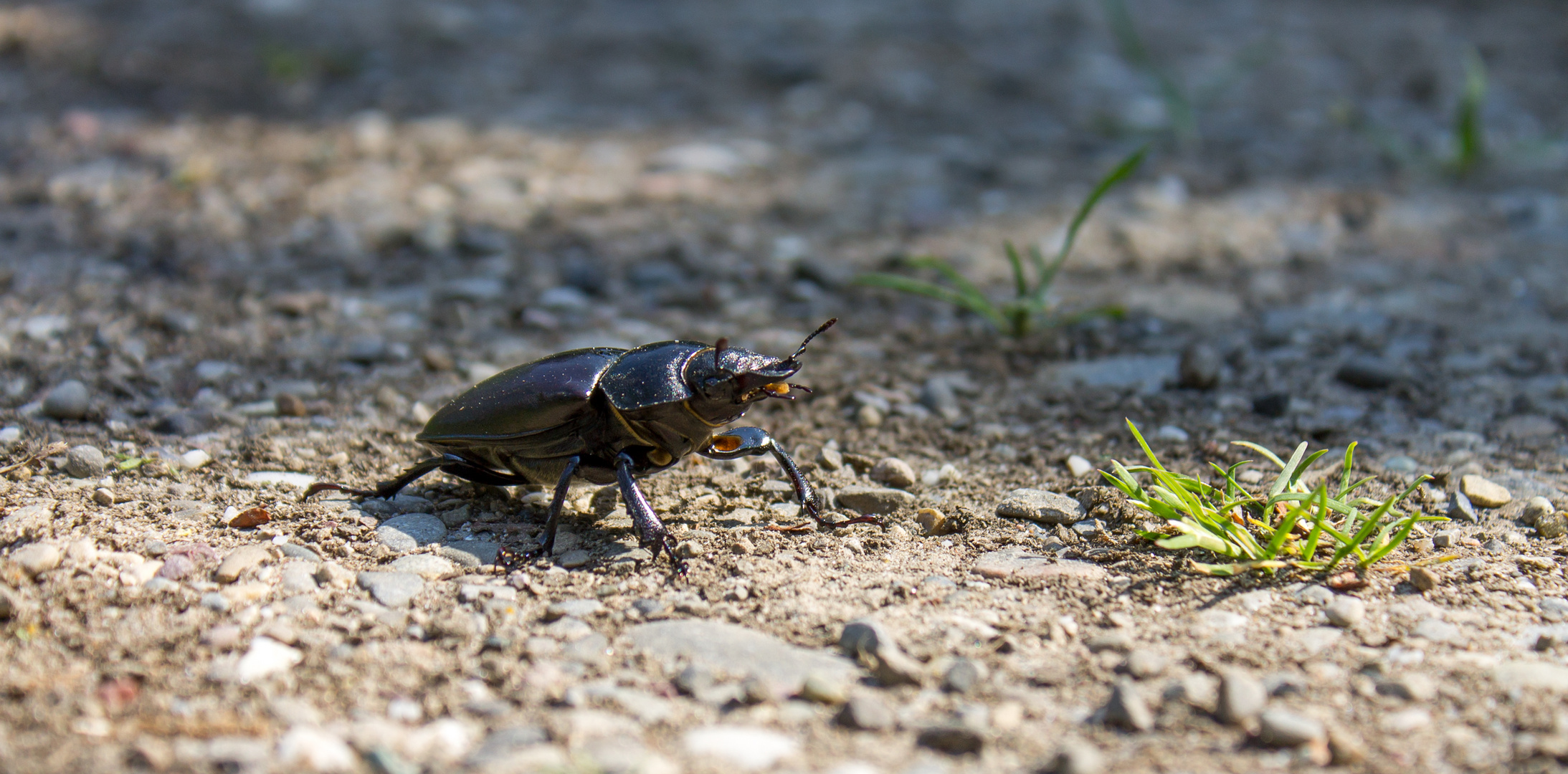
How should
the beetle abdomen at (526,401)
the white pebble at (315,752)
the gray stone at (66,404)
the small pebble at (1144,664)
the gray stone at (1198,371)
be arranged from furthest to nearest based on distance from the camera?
1. the gray stone at (1198,371)
2. the gray stone at (66,404)
3. the beetle abdomen at (526,401)
4. the small pebble at (1144,664)
5. the white pebble at (315,752)

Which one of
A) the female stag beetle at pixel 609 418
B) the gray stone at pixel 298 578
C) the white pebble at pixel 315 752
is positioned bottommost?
the gray stone at pixel 298 578

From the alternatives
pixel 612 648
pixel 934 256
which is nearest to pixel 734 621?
pixel 612 648

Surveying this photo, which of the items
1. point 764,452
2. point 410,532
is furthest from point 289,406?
point 764,452

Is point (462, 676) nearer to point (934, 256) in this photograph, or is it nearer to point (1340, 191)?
point (934, 256)

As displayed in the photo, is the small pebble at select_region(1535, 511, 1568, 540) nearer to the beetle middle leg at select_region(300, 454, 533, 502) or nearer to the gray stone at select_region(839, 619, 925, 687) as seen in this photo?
the gray stone at select_region(839, 619, 925, 687)

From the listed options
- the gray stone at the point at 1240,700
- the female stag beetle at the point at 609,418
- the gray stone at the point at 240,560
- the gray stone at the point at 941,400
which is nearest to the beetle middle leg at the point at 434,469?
the female stag beetle at the point at 609,418

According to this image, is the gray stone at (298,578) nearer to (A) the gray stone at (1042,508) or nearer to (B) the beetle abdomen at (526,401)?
(B) the beetle abdomen at (526,401)

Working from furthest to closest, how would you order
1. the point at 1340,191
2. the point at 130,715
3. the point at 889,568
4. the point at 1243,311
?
the point at 1340,191 < the point at 1243,311 < the point at 889,568 < the point at 130,715
